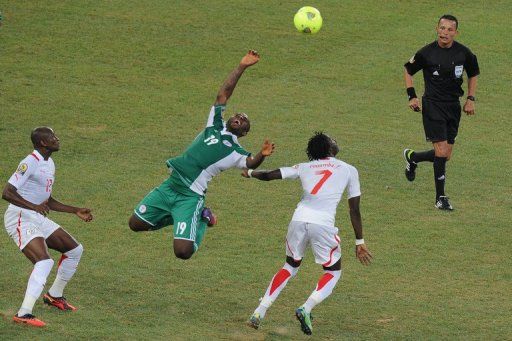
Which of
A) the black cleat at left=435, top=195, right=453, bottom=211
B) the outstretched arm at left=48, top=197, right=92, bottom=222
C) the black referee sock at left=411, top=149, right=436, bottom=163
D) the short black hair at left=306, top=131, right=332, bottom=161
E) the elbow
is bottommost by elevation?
the black cleat at left=435, top=195, right=453, bottom=211

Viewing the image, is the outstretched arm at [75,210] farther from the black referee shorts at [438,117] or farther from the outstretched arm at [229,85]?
the black referee shorts at [438,117]

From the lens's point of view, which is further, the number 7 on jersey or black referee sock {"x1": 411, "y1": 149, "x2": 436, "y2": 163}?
black referee sock {"x1": 411, "y1": 149, "x2": 436, "y2": 163}

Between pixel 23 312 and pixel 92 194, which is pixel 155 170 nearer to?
pixel 92 194

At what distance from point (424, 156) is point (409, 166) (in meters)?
0.57

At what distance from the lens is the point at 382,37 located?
92.7ft

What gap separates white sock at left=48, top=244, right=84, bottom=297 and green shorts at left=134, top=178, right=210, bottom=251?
4.02 feet

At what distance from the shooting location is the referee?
17.9 m

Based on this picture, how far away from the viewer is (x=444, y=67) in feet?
58.7

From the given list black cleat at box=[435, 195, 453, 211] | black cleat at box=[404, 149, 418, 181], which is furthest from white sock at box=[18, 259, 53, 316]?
black cleat at box=[404, 149, 418, 181]

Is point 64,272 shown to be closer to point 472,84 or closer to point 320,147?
point 320,147

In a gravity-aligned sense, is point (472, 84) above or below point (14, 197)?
→ above

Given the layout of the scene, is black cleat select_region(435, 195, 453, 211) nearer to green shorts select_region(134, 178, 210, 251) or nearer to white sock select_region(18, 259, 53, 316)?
green shorts select_region(134, 178, 210, 251)

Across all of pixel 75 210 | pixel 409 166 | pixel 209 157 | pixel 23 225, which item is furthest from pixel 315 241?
pixel 409 166

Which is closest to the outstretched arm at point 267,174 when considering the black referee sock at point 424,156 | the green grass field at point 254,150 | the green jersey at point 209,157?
the green jersey at point 209,157
